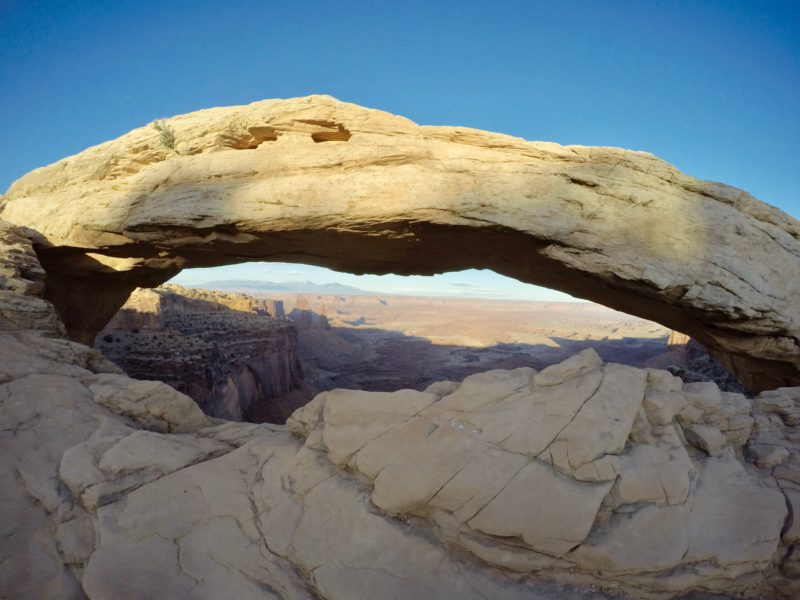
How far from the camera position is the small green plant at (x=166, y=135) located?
7.91m

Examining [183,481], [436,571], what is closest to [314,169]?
[183,481]

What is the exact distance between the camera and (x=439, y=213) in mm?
6398

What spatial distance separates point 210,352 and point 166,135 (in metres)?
10.0

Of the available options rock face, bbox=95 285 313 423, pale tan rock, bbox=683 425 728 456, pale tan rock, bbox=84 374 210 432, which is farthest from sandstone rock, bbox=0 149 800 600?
rock face, bbox=95 285 313 423

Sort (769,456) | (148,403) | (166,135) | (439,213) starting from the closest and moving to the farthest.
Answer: (769,456)
(148,403)
(439,213)
(166,135)

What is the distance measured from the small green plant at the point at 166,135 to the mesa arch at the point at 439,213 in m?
0.05

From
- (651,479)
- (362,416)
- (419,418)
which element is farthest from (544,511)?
(362,416)

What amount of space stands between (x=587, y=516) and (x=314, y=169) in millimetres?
6759

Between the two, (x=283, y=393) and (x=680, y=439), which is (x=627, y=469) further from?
(x=283, y=393)

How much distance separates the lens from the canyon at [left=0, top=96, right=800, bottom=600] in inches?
142

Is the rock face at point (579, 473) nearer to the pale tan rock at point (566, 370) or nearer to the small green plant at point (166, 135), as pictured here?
the pale tan rock at point (566, 370)

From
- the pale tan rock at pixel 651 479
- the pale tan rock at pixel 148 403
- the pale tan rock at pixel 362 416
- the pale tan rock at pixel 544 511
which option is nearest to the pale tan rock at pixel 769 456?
the pale tan rock at pixel 651 479

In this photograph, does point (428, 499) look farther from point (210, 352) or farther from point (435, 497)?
point (210, 352)

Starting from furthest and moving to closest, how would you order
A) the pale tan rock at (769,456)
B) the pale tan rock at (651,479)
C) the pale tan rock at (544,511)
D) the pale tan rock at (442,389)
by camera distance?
the pale tan rock at (442,389), the pale tan rock at (769,456), the pale tan rock at (651,479), the pale tan rock at (544,511)
